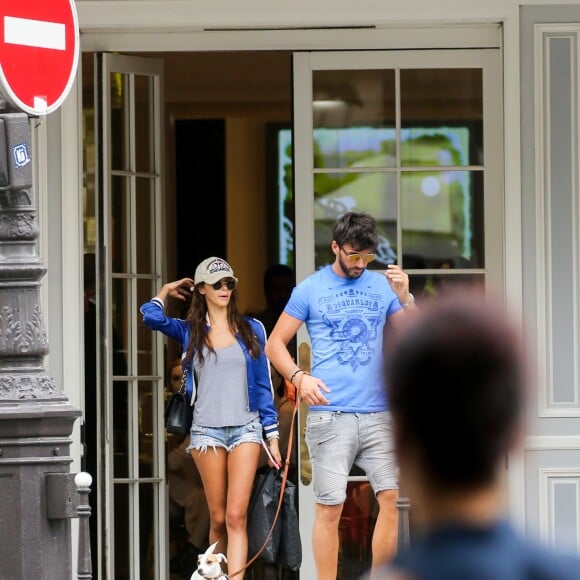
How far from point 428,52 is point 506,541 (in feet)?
18.3

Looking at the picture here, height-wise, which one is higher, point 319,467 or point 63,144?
point 63,144

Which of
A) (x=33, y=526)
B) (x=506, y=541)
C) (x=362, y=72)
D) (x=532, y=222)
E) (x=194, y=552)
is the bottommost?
(x=194, y=552)

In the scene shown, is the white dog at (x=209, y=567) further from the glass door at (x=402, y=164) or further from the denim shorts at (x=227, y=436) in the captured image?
the glass door at (x=402, y=164)

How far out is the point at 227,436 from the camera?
7137mm

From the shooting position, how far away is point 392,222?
7.36m

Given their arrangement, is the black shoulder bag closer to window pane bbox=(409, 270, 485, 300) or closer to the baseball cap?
the baseball cap

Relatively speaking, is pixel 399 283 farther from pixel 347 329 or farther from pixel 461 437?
pixel 461 437

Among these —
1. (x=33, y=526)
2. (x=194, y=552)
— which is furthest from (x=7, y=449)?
(x=194, y=552)

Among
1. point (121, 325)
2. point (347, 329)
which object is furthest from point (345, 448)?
point (121, 325)

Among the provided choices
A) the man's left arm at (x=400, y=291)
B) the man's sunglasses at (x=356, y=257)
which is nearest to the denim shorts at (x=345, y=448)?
the man's left arm at (x=400, y=291)

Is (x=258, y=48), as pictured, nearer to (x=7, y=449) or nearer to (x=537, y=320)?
(x=537, y=320)

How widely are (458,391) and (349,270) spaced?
4.61 meters

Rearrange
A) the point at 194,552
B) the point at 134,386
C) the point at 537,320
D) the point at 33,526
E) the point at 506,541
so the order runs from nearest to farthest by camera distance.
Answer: the point at 506,541, the point at 33,526, the point at 537,320, the point at 134,386, the point at 194,552

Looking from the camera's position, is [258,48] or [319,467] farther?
[258,48]
